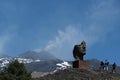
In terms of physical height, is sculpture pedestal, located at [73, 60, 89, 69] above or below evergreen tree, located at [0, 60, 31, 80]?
above

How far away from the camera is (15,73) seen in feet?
145

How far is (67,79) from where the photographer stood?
2095 inches

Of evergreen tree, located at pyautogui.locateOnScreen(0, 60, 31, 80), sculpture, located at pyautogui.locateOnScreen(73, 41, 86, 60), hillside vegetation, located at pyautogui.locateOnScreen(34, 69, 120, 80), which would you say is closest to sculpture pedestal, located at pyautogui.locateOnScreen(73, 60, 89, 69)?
sculpture, located at pyautogui.locateOnScreen(73, 41, 86, 60)

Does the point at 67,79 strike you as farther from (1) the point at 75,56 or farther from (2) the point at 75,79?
(1) the point at 75,56

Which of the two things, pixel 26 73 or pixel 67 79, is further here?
pixel 67 79

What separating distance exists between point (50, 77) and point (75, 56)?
6883 mm

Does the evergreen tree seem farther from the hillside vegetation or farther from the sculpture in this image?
the sculpture

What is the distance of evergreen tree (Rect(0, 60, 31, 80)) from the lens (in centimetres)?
4364

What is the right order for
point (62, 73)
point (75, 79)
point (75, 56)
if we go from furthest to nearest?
point (75, 56) < point (62, 73) < point (75, 79)

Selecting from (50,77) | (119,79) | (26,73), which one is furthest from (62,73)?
(26,73)

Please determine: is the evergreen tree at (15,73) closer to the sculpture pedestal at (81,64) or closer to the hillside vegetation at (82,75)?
the hillside vegetation at (82,75)

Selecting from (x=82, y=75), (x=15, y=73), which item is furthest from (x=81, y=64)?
(x=15, y=73)

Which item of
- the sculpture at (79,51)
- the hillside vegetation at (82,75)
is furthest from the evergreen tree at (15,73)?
the sculpture at (79,51)

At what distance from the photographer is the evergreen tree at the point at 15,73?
43641 millimetres
